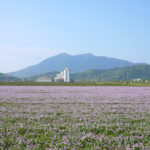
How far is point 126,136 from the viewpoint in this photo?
807 centimetres

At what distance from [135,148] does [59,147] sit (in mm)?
2547

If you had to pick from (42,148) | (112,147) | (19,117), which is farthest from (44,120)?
(112,147)

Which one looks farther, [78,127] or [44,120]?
[44,120]

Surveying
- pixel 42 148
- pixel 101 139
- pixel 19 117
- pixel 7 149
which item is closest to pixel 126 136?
pixel 101 139

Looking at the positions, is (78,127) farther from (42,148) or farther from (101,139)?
(42,148)

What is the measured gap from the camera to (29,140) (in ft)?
24.8

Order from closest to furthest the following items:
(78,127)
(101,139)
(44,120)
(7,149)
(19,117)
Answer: (7,149), (101,139), (78,127), (44,120), (19,117)

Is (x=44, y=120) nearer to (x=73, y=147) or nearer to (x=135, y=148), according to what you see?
(x=73, y=147)

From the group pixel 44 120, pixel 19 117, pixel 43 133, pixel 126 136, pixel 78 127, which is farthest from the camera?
pixel 19 117

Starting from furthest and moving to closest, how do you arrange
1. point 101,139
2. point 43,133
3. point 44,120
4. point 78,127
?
1. point 44,120
2. point 78,127
3. point 43,133
4. point 101,139

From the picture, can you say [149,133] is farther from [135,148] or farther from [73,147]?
[73,147]

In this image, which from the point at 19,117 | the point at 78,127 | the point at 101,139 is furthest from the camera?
the point at 19,117

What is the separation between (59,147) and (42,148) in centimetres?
57

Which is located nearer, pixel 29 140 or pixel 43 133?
pixel 29 140
